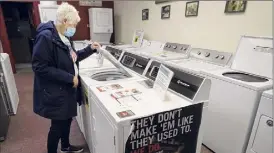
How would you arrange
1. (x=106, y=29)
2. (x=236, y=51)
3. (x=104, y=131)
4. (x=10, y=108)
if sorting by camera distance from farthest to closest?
(x=106, y=29)
(x=10, y=108)
(x=236, y=51)
(x=104, y=131)

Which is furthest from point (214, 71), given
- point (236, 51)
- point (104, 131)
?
point (104, 131)

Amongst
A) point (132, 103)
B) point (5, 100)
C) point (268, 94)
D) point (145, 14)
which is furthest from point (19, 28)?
point (268, 94)

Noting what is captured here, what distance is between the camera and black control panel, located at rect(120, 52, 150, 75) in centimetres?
170

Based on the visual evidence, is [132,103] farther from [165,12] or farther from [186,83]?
[165,12]

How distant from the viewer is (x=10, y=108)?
2.64m

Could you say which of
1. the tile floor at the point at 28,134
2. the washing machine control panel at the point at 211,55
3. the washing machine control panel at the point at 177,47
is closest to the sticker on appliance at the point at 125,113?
the tile floor at the point at 28,134

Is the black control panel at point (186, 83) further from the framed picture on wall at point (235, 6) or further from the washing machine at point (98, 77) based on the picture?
the framed picture on wall at point (235, 6)

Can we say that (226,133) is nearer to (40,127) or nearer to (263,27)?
(263,27)

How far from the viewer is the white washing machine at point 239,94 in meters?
1.50

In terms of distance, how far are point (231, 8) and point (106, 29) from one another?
318cm

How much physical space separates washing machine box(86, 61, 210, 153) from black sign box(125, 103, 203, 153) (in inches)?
1.3

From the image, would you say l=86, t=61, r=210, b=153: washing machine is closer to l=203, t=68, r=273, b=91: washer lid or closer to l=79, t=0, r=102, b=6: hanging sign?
l=203, t=68, r=273, b=91: washer lid

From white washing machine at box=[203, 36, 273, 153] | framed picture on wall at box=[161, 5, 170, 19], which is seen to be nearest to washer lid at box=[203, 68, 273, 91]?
white washing machine at box=[203, 36, 273, 153]

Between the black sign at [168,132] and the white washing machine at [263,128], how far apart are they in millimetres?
576
